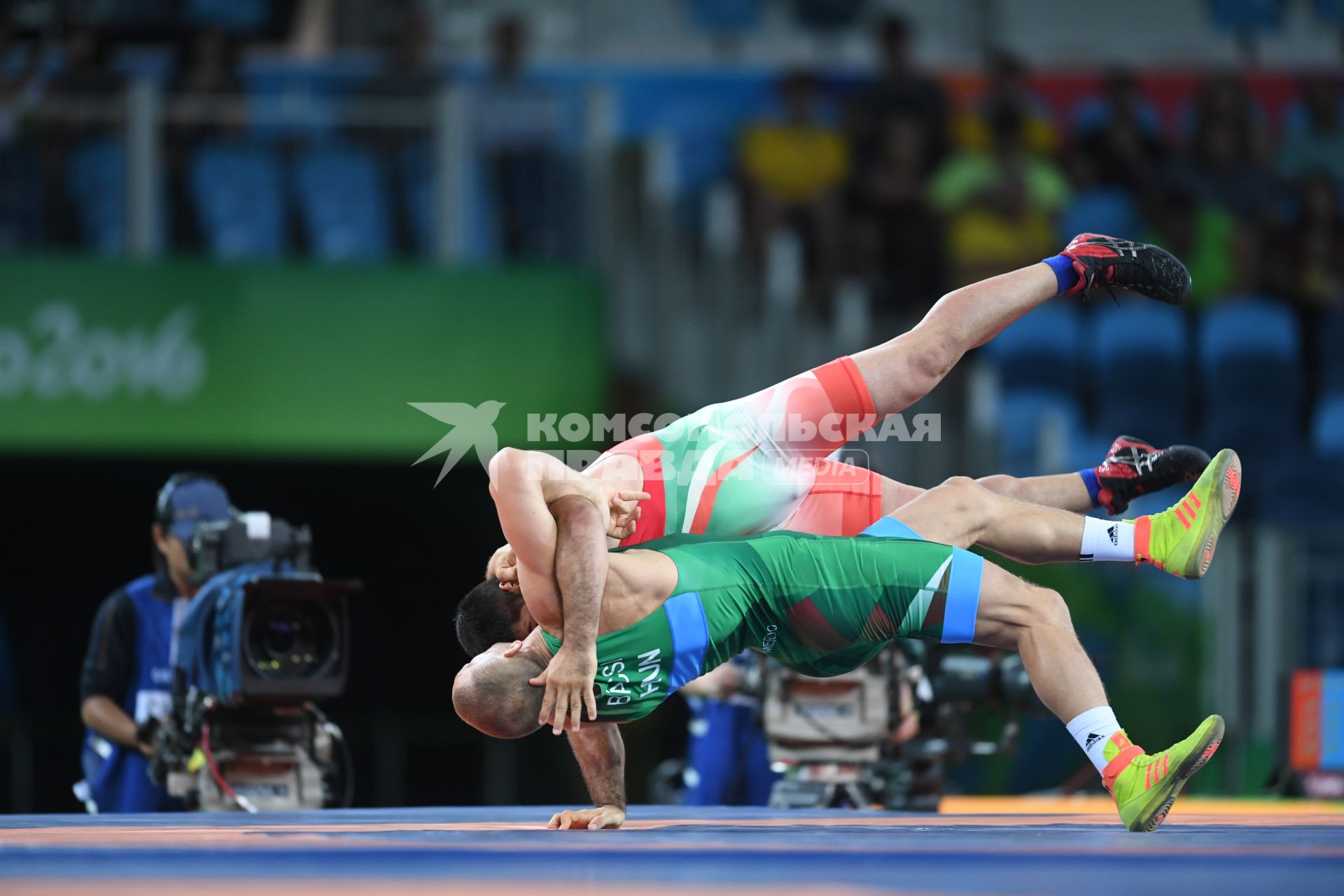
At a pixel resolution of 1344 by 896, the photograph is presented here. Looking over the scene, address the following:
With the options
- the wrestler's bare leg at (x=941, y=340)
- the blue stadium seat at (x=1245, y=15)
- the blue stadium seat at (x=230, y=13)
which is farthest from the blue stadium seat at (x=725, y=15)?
the wrestler's bare leg at (x=941, y=340)

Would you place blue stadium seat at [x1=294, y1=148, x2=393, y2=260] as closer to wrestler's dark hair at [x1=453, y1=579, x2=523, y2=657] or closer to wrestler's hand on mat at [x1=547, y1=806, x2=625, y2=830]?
wrestler's dark hair at [x1=453, y1=579, x2=523, y2=657]

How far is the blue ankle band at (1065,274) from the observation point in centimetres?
469

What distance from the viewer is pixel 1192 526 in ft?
14.2

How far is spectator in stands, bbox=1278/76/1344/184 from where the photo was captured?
35.7ft

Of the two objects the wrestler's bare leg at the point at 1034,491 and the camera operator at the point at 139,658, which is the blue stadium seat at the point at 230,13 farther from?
the wrestler's bare leg at the point at 1034,491

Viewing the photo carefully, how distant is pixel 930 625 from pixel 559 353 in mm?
4159

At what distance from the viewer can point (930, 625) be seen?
13.6ft

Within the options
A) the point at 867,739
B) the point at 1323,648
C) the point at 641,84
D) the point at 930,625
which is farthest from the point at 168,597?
the point at 641,84

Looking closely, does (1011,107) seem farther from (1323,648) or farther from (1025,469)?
(1323,648)

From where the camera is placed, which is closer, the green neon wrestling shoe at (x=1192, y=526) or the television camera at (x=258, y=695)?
the green neon wrestling shoe at (x=1192, y=526)

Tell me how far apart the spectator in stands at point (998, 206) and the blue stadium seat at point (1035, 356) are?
1.10 ft

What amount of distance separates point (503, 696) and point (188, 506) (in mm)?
2101

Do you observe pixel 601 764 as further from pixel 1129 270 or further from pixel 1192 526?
pixel 1129 270

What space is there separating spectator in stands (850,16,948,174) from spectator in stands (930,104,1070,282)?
180 mm
